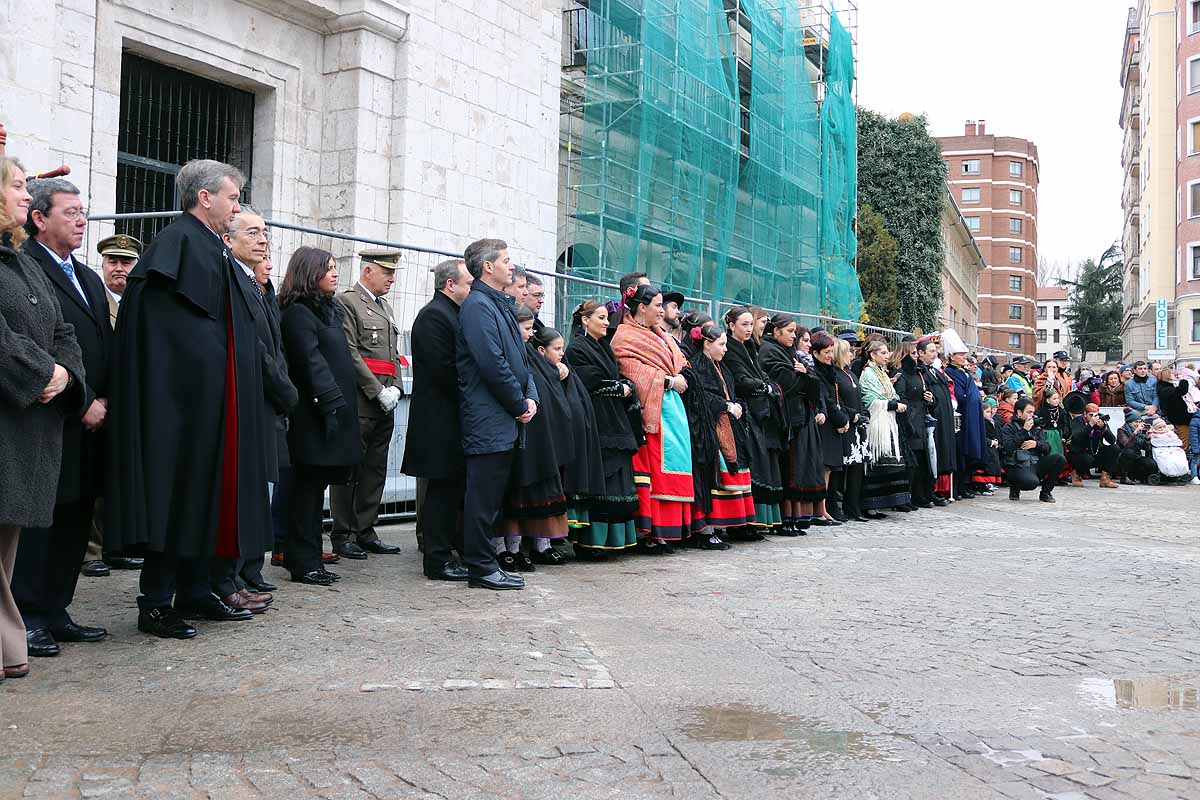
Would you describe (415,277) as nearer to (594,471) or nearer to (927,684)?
(594,471)

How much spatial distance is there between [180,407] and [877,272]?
35.7m

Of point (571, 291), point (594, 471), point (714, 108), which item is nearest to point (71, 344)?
point (594, 471)

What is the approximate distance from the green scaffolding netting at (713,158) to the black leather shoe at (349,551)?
11104mm

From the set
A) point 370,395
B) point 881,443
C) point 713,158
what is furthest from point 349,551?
point 713,158

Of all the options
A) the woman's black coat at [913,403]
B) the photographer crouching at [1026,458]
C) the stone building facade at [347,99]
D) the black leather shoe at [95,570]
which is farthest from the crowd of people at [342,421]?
the photographer crouching at [1026,458]

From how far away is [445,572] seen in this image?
6.99 m

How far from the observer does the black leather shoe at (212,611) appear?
554 centimetres

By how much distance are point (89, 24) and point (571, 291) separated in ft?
17.8

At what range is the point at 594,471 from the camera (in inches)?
316

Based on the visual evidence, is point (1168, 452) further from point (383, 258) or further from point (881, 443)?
point (383, 258)

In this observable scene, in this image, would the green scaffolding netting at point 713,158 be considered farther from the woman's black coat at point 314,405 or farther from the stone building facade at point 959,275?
the stone building facade at point 959,275

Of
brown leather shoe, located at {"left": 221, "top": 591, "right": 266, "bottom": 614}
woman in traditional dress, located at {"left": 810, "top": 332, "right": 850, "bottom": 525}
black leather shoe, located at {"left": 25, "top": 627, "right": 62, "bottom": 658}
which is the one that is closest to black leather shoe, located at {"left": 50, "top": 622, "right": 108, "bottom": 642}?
black leather shoe, located at {"left": 25, "top": 627, "right": 62, "bottom": 658}

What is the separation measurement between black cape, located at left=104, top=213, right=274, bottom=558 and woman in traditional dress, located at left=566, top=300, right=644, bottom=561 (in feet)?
10.3

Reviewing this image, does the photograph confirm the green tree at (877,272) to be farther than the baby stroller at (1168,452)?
Yes
